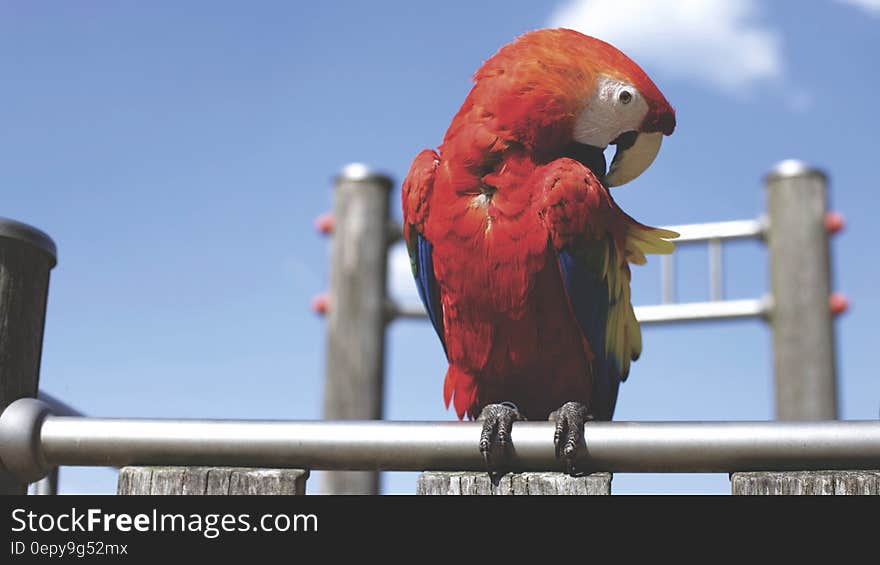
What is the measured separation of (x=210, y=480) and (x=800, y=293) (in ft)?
7.58

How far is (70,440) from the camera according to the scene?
1136 millimetres

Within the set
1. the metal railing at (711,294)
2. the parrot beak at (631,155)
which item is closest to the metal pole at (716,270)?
the metal railing at (711,294)

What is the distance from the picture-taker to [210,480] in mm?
1109

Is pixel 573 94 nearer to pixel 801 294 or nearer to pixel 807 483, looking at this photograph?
pixel 807 483

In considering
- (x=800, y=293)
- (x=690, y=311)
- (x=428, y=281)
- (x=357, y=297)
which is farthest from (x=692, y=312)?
(x=428, y=281)

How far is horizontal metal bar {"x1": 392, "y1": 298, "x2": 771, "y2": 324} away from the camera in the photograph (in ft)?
9.96

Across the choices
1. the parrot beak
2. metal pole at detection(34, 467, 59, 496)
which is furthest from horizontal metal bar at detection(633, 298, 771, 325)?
metal pole at detection(34, 467, 59, 496)

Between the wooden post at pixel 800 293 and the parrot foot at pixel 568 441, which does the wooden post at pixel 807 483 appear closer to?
the parrot foot at pixel 568 441

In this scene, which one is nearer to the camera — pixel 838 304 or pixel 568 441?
pixel 568 441

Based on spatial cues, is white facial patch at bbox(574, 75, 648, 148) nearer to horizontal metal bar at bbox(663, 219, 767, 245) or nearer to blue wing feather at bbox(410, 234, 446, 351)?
blue wing feather at bbox(410, 234, 446, 351)

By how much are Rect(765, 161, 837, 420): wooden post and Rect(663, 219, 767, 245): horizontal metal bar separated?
0.05m
